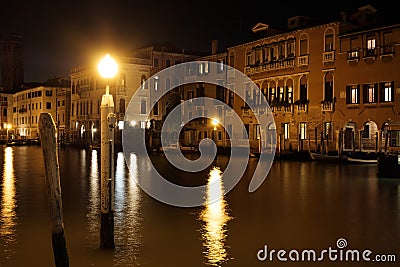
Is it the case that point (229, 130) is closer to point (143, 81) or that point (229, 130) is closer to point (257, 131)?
point (257, 131)

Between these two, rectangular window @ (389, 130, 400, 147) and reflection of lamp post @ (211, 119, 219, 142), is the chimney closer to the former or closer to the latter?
reflection of lamp post @ (211, 119, 219, 142)

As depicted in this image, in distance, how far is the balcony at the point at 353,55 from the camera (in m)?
33.9

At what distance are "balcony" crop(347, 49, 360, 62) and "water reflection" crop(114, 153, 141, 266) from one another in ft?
69.0

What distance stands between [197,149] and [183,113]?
27.0 feet

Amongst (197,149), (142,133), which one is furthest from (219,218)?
(142,133)

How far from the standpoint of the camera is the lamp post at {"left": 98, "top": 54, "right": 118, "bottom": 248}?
8180mm

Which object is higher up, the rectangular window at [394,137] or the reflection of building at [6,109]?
the reflection of building at [6,109]

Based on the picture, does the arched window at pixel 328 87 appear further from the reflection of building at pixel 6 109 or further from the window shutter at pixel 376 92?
the reflection of building at pixel 6 109

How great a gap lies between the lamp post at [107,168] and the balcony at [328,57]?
96.6ft

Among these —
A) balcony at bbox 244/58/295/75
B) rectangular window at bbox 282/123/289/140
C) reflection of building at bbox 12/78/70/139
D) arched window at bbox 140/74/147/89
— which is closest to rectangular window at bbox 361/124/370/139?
rectangular window at bbox 282/123/289/140

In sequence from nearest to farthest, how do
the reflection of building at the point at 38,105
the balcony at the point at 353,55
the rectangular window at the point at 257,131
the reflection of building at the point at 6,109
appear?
the balcony at the point at 353,55 < the rectangular window at the point at 257,131 < the reflection of building at the point at 38,105 < the reflection of building at the point at 6,109

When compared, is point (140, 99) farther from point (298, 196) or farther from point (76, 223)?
point (76, 223)

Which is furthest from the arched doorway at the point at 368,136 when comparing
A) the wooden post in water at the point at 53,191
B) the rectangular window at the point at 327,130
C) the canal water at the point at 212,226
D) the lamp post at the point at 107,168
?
the wooden post in water at the point at 53,191

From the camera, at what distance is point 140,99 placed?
5812 cm
